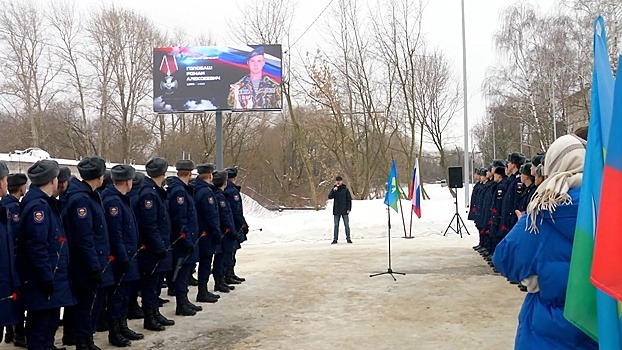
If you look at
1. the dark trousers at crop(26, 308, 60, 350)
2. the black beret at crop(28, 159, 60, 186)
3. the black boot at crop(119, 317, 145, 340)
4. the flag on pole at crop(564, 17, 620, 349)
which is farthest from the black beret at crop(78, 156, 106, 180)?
the flag on pole at crop(564, 17, 620, 349)

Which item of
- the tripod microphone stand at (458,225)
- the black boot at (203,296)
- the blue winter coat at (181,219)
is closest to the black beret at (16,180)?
the blue winter coat at (181,219)

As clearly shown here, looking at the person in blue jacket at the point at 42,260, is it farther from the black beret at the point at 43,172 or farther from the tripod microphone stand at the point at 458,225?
the tripod microphone stand at the point at 458,225

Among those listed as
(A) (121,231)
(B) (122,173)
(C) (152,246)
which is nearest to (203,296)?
(C) (152,246)

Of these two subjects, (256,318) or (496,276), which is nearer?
(256,318)

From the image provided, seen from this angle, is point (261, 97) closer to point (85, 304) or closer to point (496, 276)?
point (496, 276)

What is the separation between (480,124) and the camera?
64.4m

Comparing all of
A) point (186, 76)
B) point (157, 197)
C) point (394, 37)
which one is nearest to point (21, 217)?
point (157, 197)

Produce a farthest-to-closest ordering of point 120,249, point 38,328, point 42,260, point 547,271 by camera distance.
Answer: point 120,249 < point 38,328 < point 42,260 < point 547,271

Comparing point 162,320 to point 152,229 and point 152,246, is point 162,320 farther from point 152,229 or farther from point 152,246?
point 152,229

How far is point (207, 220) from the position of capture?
26.0 feet

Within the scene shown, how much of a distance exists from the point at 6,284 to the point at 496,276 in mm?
7661

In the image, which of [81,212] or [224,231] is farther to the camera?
[224,231]

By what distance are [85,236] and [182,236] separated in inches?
71.3

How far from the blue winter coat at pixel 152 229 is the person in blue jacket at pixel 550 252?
15.4 feet
